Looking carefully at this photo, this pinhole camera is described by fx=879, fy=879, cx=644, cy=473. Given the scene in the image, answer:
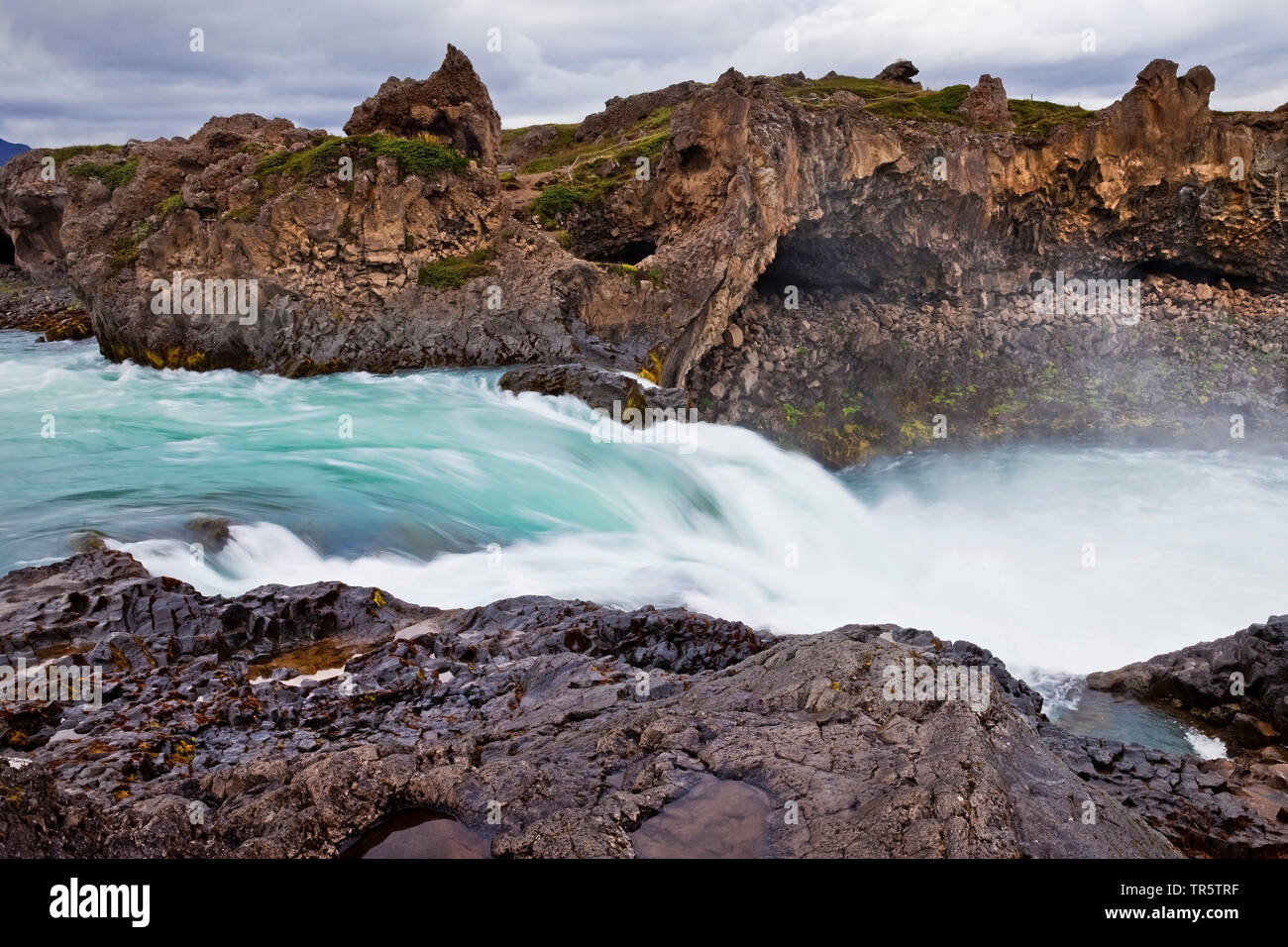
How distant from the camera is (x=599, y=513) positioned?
1520 cm

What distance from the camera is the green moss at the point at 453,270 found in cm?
2320

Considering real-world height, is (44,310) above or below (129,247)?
below

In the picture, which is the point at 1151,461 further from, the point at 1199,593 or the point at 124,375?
the point at 124,375

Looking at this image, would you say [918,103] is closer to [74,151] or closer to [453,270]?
[453,270]

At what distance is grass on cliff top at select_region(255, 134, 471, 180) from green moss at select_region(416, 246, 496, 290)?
2.32 m

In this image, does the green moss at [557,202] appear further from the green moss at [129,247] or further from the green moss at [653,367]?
the green moss at [129,247]

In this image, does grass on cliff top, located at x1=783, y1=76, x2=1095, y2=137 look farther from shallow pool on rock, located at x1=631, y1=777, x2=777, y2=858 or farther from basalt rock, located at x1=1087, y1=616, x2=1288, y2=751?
shallow pool on rock, located at x1=631, y1=777, x2=777, y2=858

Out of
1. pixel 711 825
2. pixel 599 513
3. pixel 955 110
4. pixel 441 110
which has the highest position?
pixel 955 110

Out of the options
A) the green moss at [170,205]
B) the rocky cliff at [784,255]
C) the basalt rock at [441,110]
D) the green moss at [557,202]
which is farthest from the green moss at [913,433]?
the green moss at [170,205]

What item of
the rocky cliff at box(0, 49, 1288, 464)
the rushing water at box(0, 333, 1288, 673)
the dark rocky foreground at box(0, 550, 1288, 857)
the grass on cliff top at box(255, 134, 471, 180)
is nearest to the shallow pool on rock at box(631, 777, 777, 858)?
the dark rocky foreground at box(0, 550, 1288, 857)

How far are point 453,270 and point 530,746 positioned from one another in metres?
19.6

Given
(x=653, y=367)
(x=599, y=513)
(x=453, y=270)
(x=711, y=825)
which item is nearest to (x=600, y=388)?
(x=653, y=367)

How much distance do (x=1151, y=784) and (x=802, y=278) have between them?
23595mm
